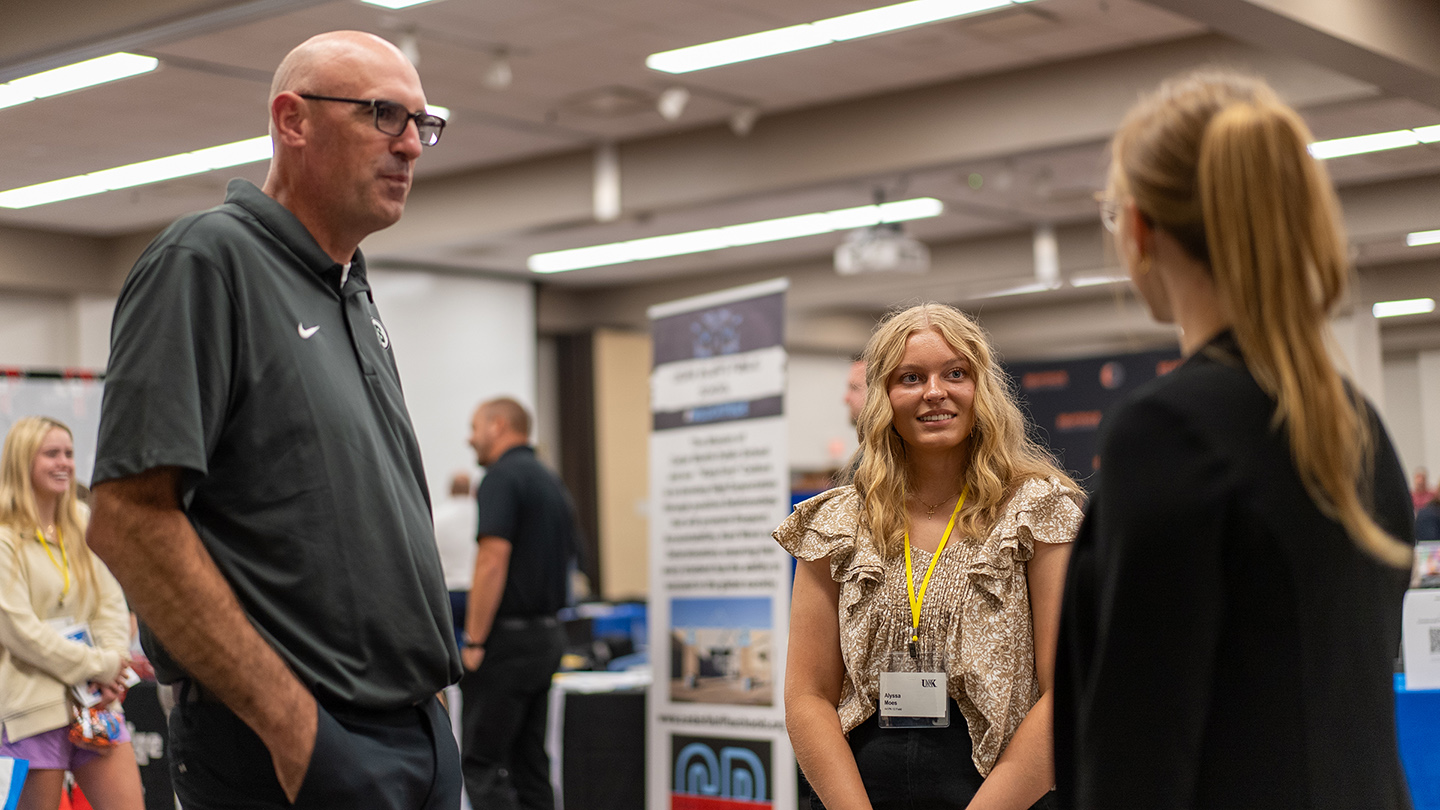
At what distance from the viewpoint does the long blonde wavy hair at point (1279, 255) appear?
39.2 inches

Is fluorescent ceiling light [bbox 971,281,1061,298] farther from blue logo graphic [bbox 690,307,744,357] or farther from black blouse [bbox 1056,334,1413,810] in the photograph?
black blouse [bbox 1056,334,1413,810]

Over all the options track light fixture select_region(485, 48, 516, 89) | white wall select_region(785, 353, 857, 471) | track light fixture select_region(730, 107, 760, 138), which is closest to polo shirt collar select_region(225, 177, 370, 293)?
track light fixture select_region(485, 48, 516, 89)

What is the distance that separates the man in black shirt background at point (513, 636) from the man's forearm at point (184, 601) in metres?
3.84

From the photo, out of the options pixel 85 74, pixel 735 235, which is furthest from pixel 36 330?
pixel 735 235

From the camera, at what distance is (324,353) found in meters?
1.46

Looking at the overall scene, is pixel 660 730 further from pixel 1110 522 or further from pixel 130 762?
pixel 1110 522

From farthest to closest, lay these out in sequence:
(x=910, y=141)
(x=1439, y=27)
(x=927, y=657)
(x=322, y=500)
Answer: (x=910, y=141) < (x=1439, y=27) < (x=927, y=657) < (x=322, y=500)

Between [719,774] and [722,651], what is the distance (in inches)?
17.2

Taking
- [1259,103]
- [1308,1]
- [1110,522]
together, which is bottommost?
[1110,522]

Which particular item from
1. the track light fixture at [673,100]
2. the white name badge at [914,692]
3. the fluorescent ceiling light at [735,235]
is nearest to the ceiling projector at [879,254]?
the fluorescent ceiling light at [735,235]

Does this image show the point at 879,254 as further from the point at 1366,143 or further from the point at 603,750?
the point at 603,750

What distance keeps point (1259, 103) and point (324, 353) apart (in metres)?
Result: 0.97

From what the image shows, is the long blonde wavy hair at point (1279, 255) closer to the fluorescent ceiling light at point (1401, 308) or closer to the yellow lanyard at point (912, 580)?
the yellow lanyard at point (912, 580)

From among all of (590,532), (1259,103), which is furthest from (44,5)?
(590,532)
